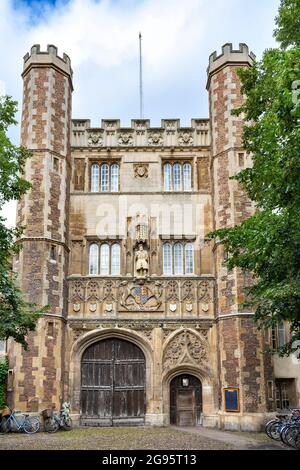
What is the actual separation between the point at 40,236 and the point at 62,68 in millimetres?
7706

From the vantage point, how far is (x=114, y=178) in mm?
24359

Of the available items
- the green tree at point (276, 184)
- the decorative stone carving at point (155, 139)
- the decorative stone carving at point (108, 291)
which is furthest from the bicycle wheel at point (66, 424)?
the decorative stone carving at point (155, 139)

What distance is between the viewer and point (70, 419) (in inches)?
788

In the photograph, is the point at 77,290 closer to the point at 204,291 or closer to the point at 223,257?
the point at 204,291

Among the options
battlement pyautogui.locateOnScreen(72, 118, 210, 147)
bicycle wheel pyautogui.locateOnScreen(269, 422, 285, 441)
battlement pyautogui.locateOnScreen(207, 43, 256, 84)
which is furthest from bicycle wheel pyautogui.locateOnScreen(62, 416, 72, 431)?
battlement pyautogui.locateOnScreen(207, 43, 256, 84)

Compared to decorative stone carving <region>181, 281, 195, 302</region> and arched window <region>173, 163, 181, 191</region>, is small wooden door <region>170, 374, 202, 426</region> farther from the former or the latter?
arched window <region>173, 163, 181, 191</region>

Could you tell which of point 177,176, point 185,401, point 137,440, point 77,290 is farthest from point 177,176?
point 137,440

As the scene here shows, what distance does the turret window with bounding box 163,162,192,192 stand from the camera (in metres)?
24.2

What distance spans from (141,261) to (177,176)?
4.27 m

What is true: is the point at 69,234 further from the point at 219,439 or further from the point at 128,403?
the point at 219,439

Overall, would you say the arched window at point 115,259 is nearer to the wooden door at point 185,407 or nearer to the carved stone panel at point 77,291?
the carved stone panel at point 77,291

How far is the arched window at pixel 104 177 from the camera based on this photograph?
79.5ft

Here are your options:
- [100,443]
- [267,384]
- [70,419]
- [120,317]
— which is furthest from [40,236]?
[267,384]

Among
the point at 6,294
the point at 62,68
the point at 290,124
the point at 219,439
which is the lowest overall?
the point at 219,439
